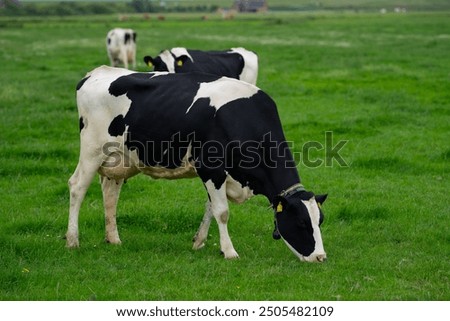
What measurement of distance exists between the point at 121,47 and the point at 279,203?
22586 millimetres

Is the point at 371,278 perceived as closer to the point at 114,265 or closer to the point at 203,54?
the point at 114,265

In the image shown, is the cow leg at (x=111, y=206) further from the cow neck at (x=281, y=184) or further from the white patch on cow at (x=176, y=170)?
the cow neck at (x=281, y=184)

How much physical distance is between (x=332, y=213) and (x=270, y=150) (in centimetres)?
217

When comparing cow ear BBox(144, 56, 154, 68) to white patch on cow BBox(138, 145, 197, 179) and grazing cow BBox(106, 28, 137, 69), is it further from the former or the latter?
grazing cow BBox(106, 28, 137, 69)

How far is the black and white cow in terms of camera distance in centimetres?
799

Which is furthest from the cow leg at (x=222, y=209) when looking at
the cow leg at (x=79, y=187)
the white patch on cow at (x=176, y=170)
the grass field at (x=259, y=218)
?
the cow leg at (x=79, y=187)

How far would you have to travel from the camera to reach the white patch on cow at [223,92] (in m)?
8.27

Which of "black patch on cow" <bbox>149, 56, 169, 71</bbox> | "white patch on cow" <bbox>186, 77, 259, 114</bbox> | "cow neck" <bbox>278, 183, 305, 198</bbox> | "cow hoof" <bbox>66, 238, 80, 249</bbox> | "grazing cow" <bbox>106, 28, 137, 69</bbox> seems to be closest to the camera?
"cow neck" <bbox>278, 183, 305, 198</bbox>

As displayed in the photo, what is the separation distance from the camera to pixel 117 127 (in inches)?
341

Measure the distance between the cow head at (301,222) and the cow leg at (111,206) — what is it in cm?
211

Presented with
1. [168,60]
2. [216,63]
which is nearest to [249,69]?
[216,63]

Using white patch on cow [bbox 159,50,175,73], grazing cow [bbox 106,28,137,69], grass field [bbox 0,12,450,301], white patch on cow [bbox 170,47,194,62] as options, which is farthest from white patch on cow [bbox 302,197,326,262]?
grazing cow [bbox 106,28,137,69]

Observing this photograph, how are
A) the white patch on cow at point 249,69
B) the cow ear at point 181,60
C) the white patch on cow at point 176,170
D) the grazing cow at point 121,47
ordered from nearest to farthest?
the white patch on cow at point 176,170 → the white patch on cow at point 249,69 → the cow ear at point 181,60 → the grazing cow at point 121,47

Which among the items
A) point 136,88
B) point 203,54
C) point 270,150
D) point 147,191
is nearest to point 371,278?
point 270,150
